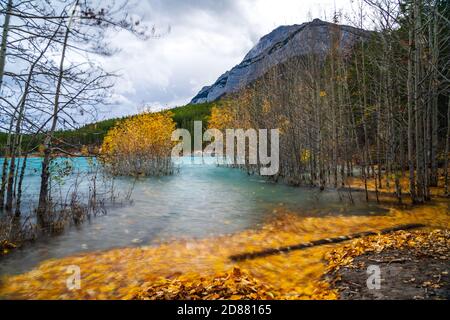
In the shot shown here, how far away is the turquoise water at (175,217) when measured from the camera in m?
7.72

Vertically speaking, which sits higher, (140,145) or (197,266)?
(140,145)

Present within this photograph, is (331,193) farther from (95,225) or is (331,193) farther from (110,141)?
(110,141)

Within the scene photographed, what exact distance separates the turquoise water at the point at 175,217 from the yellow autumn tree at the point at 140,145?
10.2 metres

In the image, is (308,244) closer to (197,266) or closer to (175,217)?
(197,266)

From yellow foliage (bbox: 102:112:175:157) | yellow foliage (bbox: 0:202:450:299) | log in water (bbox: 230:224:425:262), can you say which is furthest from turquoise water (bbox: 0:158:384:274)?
yellow foliage (bbox: 102:112:175:157)

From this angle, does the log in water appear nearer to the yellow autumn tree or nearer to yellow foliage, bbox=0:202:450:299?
yellow foliage, bbox=0:202:450:299

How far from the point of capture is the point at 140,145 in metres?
27.0

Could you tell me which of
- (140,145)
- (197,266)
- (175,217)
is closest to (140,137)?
(140,145)

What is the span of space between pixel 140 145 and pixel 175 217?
17.1 m

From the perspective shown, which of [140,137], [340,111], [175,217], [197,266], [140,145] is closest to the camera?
[197,266]

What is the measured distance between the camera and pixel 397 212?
10195 mm

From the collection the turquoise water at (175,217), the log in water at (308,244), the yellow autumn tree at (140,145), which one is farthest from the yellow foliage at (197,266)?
the yellow autumn tree at (140,145)
